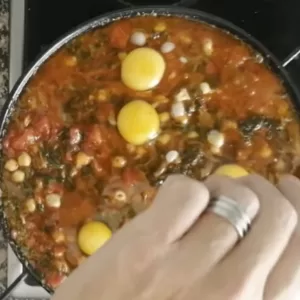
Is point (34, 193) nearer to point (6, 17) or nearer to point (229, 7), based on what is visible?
point (6, 17)

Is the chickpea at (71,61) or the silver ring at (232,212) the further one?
the chickpea at (71,61)

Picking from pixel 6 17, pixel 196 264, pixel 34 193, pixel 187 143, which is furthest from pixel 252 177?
pixel 6 17

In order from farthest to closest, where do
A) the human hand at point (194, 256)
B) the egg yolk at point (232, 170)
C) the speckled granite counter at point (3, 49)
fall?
the speckled granite counter at point (3, 49) → the egg yolk at point (232, 170) → the human hand at point (194, 256)

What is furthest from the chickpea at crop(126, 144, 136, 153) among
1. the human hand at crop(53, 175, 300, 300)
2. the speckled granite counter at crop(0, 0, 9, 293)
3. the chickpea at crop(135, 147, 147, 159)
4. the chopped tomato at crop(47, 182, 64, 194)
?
the human hand at crop(53, 175, 300, 300)

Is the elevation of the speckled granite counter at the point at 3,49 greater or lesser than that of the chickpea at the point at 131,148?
greater

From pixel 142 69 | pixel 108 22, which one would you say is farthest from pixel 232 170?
pixel 108 22

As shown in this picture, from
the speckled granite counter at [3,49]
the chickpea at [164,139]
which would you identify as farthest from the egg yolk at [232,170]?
the speckled granite counter at [3,49]

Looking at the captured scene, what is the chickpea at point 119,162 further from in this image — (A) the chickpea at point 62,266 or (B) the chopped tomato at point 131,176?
(A) the chickpea at point 62,266

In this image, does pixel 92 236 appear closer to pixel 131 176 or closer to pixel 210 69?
pixel 131 176
